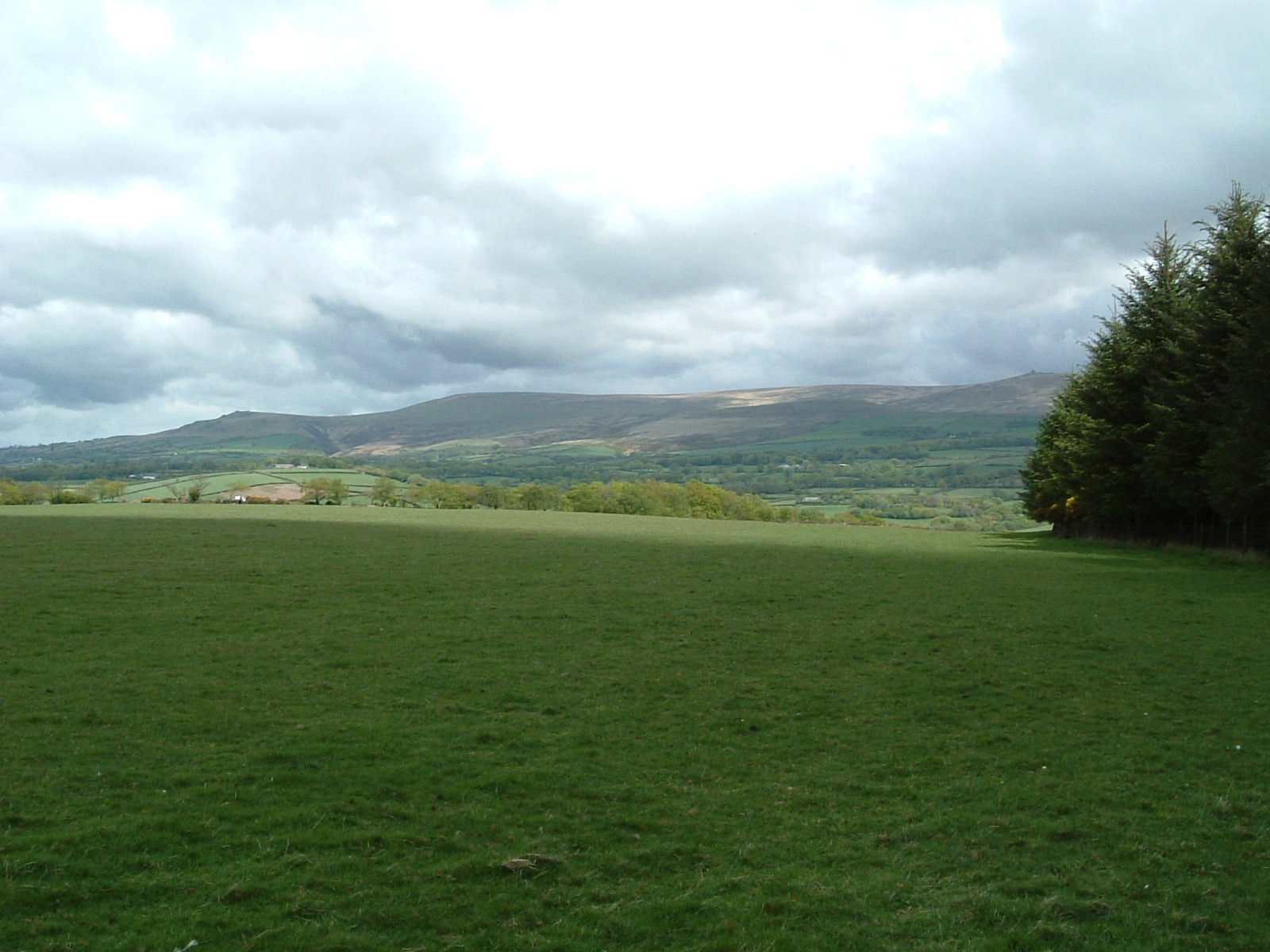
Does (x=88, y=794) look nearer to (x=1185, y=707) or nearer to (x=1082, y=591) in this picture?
(x=1185, y=707)

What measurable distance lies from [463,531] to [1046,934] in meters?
51.2

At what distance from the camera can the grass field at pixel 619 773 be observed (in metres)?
8.04

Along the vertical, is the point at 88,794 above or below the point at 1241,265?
below

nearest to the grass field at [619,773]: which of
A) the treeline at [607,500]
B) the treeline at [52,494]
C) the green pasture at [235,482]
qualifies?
the treeline at [52,494]

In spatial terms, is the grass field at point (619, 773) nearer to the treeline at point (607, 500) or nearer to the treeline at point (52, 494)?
the treeline at point (52, 494)

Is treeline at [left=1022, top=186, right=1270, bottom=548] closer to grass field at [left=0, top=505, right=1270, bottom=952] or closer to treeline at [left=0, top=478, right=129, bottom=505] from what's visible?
grass field at [left=0, top=505, right=1270, bottom=952]

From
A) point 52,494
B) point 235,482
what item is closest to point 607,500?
point 235,482

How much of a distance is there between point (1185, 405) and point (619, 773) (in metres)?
44.6

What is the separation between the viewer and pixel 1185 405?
148 ft

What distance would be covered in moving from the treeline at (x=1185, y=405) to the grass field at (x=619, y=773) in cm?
1757

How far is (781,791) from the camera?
38.2ft

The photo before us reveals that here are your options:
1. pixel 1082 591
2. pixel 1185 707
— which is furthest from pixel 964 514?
pixel 1185 707

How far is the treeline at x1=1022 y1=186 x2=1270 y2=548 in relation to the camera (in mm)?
39375

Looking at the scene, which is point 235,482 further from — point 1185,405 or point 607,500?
point 1185,405
